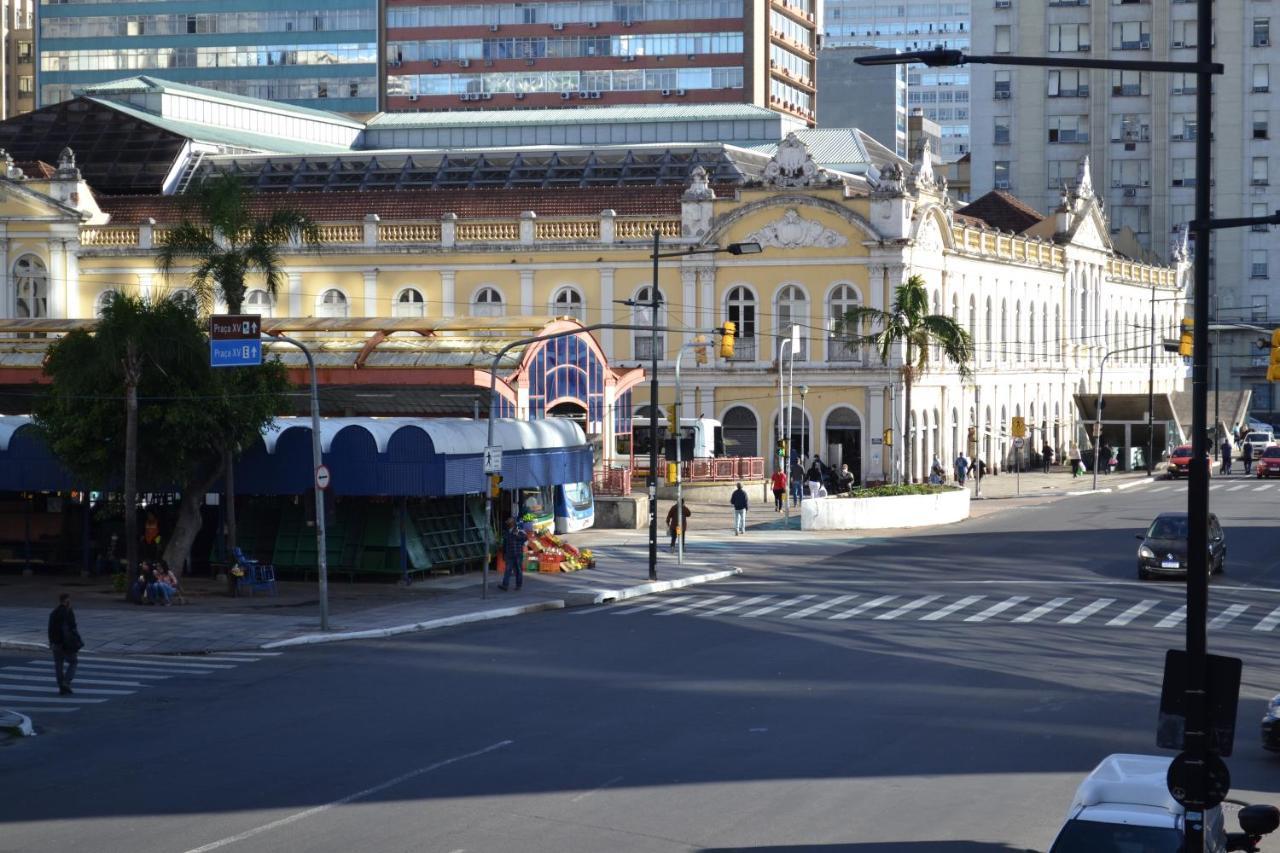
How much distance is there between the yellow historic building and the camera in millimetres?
69875

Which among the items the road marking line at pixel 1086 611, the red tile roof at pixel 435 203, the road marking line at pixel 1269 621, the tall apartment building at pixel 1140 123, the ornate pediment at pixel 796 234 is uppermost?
the tall apartment building at pixel 1140 123

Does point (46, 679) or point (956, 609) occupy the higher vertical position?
point (956, 609)

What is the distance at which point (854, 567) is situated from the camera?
4541cm

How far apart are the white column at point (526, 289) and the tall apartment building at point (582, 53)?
47.0 metres

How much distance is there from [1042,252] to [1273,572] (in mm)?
47637

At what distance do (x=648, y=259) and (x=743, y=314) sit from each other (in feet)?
14.5

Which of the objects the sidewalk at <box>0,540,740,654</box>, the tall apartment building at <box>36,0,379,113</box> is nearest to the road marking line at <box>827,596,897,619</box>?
the sidewalk at <box>0,540,740,654</box>

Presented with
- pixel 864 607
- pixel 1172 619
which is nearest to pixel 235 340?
pixel 864 607

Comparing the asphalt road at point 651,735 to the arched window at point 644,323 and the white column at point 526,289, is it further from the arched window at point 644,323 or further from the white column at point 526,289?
the white column at point 526,289

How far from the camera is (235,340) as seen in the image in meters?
34.4

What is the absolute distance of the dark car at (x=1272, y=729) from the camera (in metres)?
20.6

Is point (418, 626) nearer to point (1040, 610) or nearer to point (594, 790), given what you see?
point (1040, 610)

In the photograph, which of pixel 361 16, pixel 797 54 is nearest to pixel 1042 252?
pixel 797 54

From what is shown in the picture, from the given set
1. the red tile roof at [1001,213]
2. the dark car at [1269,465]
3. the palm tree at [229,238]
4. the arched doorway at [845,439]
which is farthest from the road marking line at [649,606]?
the red tile roof at [1001,213]
